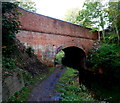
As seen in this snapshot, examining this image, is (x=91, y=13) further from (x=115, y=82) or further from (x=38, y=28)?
(x=115, y=82)

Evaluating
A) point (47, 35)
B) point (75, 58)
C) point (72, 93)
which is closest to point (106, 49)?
point (75, 58)

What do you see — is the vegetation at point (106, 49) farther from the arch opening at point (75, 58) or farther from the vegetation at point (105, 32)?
the arch opening at point (75, 58)

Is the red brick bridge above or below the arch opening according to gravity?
above

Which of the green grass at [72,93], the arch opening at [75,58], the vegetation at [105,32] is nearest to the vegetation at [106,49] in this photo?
the vegetation at [105,32]

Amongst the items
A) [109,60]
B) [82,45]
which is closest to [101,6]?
[82,45]

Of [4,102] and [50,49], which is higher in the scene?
[50,49]

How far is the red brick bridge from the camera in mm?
7491

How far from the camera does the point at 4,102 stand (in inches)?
101

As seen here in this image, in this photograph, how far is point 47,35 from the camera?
863cm

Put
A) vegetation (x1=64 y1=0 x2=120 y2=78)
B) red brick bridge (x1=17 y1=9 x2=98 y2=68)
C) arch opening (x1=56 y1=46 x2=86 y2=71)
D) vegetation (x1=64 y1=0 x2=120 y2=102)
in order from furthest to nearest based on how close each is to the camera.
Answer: arch opening (x1=56 y1=46 x2=86 y2=71) < vegetation (x1=64 y1=0 x2=120 y2=78) < red brick bridge (x1=17 y1=9 x2=98 y2=68) < vegetation (x1=64 y1=0 x2=120 y2=102)

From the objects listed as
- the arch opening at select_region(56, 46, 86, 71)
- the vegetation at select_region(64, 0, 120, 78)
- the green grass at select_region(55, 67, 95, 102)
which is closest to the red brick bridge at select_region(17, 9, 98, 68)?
the arch opening at select_region(56, 46, 86, 71)

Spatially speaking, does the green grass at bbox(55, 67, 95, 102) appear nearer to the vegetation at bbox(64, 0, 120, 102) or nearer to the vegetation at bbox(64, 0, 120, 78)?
the vegetation at bbox(64, 0, 120, 102)

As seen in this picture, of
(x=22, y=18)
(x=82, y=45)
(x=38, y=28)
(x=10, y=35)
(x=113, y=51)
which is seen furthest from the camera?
(x=82, y=45)

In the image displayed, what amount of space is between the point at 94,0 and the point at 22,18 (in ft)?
27.5
